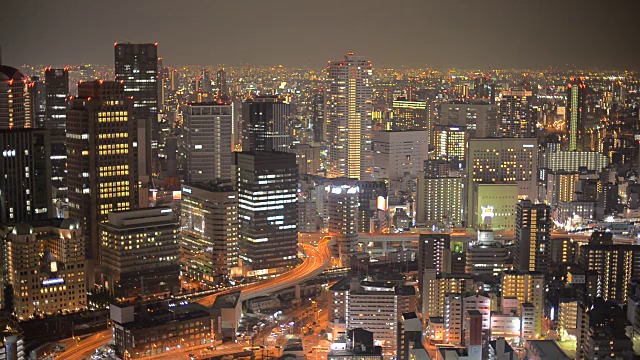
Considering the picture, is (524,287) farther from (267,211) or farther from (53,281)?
(53,281)

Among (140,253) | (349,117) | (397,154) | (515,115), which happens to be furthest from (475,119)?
(140,253)

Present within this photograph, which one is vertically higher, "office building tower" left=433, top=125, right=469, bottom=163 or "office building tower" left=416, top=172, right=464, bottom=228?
"office building tower" left=433, top=125, right=469, bottom=163

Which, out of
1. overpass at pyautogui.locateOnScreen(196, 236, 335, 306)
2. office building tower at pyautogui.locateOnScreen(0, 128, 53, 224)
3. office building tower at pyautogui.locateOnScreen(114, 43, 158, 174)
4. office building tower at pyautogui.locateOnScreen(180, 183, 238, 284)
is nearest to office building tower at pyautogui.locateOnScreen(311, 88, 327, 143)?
office building tower at pyautogui.locateOnScreen(114, 43, 158, 174)

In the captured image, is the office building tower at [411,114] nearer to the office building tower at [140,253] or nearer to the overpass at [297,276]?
the overpass at [297,276]

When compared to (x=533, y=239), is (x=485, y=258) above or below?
below

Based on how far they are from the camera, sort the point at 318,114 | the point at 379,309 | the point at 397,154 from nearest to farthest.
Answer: the point at 379,309, the point at 397,154, the point at 318,114

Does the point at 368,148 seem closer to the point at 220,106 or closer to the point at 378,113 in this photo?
the point at 378,113

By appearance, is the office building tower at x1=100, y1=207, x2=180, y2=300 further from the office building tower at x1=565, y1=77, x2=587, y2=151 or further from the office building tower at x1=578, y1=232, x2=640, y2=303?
the office building tower at x1=565, y1=77, x2=587, y2=151
